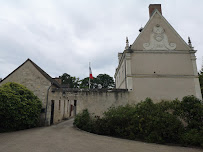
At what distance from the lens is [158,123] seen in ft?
30.8

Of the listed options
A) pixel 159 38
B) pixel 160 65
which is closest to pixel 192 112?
pixel 160 65

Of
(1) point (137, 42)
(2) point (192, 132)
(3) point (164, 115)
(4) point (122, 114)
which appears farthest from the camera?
(1) point (137, 42)

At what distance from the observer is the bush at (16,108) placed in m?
10.3

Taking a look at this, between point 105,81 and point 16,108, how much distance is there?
1472 inches

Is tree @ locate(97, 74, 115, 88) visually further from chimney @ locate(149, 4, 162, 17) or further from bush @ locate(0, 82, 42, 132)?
bush @ locate(0, 82, 42, 132)

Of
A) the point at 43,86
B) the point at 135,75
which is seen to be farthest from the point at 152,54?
the point at 43,86

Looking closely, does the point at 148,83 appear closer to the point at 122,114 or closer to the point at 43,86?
the point at 122,114

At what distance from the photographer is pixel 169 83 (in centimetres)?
1411

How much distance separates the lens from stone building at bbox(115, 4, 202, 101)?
13.9 meters

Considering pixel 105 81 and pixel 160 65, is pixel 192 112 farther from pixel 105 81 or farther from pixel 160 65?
pixel 105 81

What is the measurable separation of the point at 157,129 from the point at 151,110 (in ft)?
4.34

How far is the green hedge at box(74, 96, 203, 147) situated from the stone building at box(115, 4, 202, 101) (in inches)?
126

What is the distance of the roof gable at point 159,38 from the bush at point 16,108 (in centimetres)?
1070

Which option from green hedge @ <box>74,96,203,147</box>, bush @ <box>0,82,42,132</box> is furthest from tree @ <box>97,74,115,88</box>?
green hedge @ <box>74,96,203,147</box>
